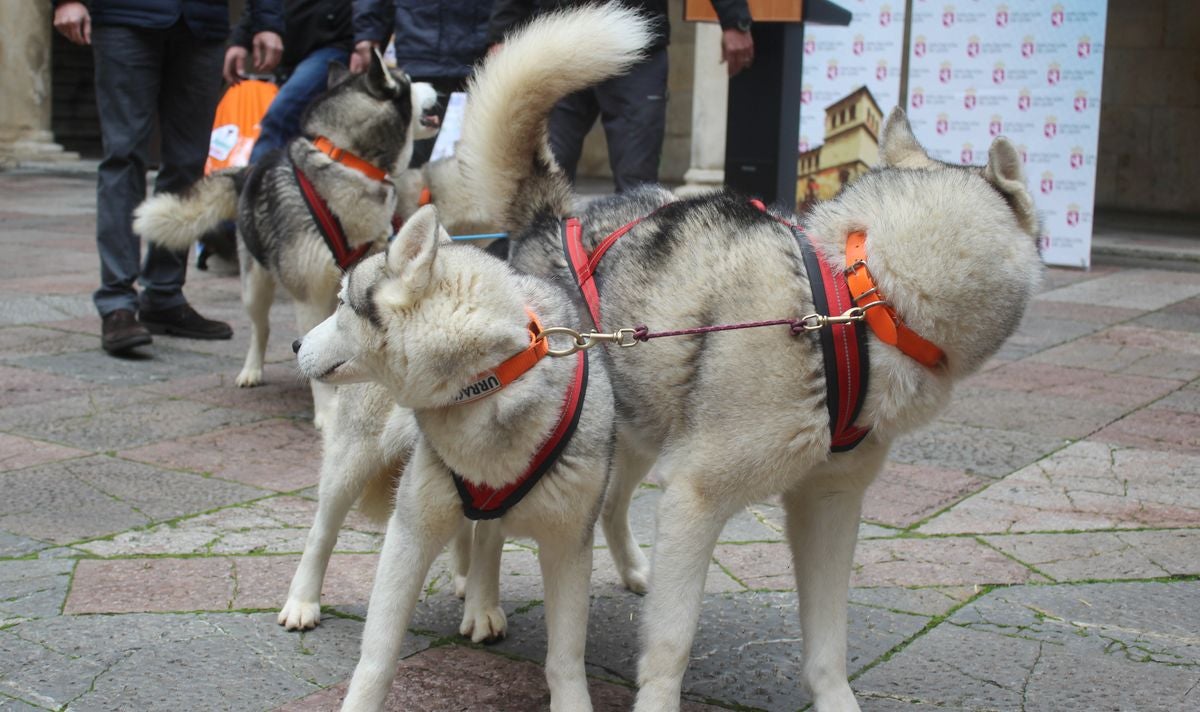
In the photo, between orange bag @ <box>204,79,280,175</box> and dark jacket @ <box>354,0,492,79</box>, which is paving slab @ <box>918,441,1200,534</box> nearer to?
dark jacket @ <box>354,0,492,79</box>

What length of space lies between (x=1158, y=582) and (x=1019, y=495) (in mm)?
884

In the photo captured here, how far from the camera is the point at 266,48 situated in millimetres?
6625

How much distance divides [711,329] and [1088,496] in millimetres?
2641

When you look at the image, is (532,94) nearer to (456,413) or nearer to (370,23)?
(456,413)

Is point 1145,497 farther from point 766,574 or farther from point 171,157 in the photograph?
point 171,157

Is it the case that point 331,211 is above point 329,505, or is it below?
above

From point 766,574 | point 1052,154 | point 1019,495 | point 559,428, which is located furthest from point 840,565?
point 1052,154

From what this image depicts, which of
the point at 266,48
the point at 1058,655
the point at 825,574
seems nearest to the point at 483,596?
the point at 825,574

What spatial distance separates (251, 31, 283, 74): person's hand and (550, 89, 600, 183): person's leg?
1.86 m

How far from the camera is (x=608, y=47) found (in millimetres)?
2941

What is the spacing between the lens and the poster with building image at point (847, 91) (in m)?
11.1

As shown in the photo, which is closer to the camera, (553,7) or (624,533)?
(624,533)

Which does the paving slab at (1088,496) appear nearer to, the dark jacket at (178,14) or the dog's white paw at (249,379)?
the dog's white paw at (249,379)

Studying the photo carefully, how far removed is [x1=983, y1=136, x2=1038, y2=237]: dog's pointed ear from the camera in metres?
2.53
